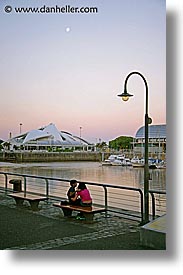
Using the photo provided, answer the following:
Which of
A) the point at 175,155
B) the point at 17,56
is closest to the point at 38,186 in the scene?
the point at 17,56

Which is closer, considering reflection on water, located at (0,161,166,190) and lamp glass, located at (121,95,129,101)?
lamp glass, located at (121,95,129,101)

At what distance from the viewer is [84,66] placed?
3.76m

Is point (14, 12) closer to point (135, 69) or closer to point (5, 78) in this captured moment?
point (5, 78)

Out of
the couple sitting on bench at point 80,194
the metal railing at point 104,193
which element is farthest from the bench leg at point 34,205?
the couple sitting on bench at point 80,194

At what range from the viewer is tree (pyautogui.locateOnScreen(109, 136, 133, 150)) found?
3.75 m

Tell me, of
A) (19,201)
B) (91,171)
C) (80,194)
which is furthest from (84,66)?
(19,201)

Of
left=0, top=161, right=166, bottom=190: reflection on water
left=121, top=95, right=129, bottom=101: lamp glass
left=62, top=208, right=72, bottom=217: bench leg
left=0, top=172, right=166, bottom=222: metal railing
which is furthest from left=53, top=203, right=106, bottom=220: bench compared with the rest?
left=121, top=95, right=129, bottom=101: lamp glass

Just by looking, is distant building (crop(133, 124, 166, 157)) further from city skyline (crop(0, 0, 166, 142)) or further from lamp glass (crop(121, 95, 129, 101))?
lamp glass (crop(121, 95, 129, 101))

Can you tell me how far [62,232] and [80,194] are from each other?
53cm

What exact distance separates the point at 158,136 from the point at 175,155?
0.25 m

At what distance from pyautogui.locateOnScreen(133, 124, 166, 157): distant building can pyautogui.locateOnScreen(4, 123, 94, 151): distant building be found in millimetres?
400

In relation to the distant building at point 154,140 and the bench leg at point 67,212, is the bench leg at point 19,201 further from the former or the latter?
the distant building at point 154,140

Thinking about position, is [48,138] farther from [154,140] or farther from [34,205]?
[34,205]

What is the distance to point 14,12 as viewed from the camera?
359 centimetres
